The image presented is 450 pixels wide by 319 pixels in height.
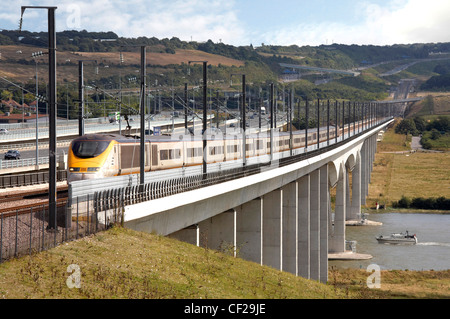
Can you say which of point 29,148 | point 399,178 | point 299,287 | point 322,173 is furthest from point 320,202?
point 399,178

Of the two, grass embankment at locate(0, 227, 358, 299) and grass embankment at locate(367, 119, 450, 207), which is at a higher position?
grass embankment at locate(0, 227, 358, 299)

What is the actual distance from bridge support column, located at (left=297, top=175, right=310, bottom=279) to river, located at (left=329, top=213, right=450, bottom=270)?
758cm

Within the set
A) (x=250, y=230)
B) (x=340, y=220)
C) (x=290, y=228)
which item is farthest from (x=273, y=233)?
(x=340, y=220)

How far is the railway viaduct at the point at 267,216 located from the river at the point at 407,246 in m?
4.56

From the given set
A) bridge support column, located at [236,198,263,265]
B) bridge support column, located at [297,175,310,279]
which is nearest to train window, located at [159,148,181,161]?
bridge support column, located at [236,198,263,265]

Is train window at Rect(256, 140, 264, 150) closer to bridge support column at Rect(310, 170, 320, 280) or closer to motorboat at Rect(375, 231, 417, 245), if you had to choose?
bridge support column at Rect(310, 170, 320, 280)

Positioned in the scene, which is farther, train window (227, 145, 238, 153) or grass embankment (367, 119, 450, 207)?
grass embankment (367, 119, 450, 207)

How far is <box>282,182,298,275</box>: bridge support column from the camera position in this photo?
60719 mm

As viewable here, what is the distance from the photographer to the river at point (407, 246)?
71938mm

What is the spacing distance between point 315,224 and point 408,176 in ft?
250

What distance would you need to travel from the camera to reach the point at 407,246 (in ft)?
267

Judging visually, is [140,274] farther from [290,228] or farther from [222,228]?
[290,228]

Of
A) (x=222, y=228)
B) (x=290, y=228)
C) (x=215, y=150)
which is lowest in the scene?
(x=290, y=228)
